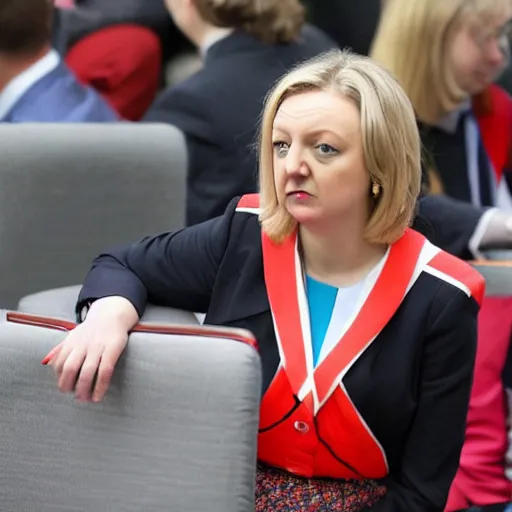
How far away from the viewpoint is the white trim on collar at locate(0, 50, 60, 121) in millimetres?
2182

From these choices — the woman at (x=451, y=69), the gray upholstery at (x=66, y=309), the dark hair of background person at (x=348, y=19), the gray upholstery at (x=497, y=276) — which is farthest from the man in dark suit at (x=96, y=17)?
the gray upholstery at (x=497, y=276)

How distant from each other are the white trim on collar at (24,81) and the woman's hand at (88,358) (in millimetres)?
1124

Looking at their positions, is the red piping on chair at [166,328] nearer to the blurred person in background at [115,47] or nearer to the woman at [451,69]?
the woman at [451,69]

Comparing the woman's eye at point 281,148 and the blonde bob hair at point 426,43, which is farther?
the blonde bob hair at point 426,43

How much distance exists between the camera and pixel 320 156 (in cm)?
122

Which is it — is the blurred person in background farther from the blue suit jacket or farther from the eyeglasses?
the eyeglasses

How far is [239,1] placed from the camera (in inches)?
87.1

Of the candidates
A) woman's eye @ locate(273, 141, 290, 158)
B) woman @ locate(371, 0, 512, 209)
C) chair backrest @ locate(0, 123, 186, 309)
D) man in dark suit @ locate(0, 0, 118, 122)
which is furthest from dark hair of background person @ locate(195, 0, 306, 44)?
woman's eye @ locate(273, 141, 290, 158)

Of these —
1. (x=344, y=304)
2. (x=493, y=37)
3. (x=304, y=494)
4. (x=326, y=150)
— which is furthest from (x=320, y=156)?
(x=493, y=37)

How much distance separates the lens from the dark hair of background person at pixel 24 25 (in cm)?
216

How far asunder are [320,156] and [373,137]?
0.22ft

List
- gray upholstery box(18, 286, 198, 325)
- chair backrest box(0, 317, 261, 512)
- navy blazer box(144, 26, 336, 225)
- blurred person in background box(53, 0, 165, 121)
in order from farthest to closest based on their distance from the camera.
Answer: blurred person in background box(53, 0, 165, 121)
navy blazer box(144, 26, 336, 225)
gray upholstery box(18, 286, 198, 325)
chair backrest box(0, 317, 261, 512)

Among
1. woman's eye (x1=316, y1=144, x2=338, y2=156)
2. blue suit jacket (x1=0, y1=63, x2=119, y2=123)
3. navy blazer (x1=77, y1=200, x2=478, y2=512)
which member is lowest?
blue suit jacket (x1=0, y1=63, x2=119, y2=123)

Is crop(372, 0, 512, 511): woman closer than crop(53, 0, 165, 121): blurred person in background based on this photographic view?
Yes
